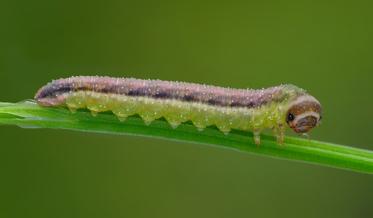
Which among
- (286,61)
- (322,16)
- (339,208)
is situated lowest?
(339,208)

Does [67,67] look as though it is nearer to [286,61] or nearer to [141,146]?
[141,146]

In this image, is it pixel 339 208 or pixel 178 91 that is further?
pixel 339 208

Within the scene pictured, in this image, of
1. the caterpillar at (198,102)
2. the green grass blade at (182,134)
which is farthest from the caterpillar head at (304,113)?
the green grass blade at (182,134)

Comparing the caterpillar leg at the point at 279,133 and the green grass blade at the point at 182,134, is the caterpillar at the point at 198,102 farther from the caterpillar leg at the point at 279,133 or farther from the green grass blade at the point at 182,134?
the green grass blade at the point at 182,134

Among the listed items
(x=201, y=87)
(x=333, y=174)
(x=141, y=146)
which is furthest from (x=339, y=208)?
(x=201, y=87)

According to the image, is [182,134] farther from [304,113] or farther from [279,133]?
[304,113]

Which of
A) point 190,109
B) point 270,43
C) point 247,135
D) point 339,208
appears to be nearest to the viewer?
point 247,135

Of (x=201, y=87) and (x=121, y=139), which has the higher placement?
(x=201, y=87)
